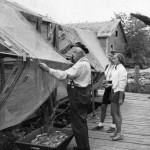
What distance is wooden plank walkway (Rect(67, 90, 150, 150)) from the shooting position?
18.0 ft

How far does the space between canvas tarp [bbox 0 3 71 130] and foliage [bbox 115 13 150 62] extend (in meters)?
38.8

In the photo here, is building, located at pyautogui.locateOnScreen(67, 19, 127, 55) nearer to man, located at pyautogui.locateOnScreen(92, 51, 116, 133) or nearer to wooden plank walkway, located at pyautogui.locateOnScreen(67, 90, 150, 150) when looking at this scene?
wooden plank walkway, located at pyautogui.locateOnScreen(67, 90, 150, 150)

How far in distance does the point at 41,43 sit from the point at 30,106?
134 centimetres

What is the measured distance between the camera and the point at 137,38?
44.4 meters

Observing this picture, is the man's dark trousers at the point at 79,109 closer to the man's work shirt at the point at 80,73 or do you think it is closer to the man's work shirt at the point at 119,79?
the man's work shirt at the point at 80,73

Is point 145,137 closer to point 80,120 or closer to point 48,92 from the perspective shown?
point 80,120

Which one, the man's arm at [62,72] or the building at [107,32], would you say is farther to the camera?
the building at [107,32]

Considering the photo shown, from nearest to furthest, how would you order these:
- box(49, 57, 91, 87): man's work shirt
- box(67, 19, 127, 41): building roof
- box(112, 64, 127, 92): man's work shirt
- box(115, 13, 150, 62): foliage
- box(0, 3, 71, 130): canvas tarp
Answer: box(0, 3, 71, 130): canvas tarp < box(49, 57, 91, 87): man's work shirt < box(112, 64, 127, 92): man's work shirt < box(67, 19, 127, 41): building roof < box(115, 13, 150, 62): foliage

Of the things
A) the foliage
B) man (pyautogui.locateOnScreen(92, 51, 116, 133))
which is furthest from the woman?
the foliage

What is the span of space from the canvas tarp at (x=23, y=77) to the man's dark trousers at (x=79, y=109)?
0.44m

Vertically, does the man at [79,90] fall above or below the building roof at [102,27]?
below

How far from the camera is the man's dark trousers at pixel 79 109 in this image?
4613 millimetres

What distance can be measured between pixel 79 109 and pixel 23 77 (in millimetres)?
1048

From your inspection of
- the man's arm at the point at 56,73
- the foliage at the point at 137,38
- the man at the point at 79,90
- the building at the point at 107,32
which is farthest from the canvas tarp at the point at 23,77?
the foliage at the point at 137,38
